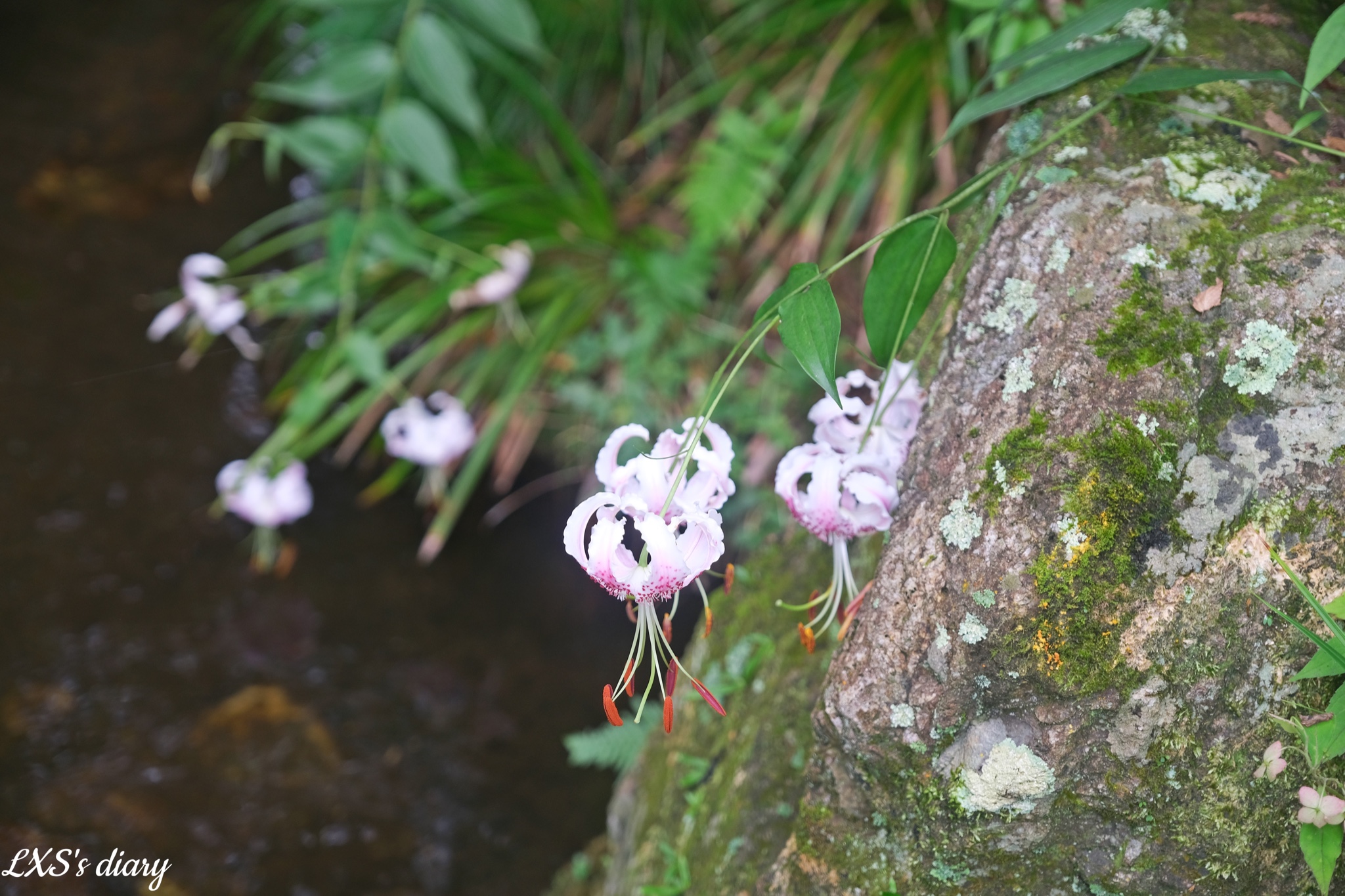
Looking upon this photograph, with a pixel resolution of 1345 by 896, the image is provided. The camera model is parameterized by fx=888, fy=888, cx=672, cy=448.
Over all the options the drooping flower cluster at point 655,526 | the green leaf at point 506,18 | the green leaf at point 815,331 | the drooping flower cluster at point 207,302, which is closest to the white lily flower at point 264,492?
the drooping flower cluster at point 207,302

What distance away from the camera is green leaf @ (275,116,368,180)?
1.93 metres

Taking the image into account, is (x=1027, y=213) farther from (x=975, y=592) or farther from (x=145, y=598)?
(x=145, y=598)

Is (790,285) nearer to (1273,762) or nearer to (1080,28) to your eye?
(1080,28)

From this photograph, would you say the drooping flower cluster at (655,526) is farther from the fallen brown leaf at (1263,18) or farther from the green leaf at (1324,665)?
the fallen brown leaf at (1263,18)

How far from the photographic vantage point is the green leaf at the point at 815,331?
70 centimetres

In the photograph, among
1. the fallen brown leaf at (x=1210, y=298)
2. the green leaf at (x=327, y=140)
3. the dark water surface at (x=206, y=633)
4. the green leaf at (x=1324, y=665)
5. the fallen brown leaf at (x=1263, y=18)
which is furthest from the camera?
the green leaf at (x=327, y=140)

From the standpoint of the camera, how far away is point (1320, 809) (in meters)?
0.70

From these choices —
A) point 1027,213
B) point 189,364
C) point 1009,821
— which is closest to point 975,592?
point 1009,821

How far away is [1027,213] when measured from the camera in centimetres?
86

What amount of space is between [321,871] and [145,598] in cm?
77

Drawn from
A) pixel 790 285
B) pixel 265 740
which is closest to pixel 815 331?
pixel 790 285

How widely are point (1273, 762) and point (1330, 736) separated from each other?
58 millimetres

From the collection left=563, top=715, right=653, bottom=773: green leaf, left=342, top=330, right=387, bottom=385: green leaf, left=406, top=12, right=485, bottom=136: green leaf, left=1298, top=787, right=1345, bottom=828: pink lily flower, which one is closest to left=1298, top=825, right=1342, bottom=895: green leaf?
left=1298, top=787, right=1345, bottom=828: pink lily flower

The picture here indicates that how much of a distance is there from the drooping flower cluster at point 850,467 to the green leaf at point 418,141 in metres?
1.35
